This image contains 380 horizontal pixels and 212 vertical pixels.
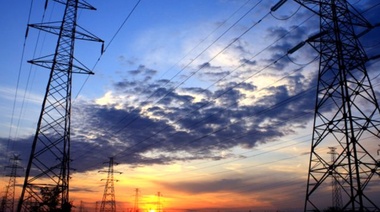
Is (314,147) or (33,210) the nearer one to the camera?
(314,147)

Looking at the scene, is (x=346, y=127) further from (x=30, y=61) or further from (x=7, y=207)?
(x=7, y=207)

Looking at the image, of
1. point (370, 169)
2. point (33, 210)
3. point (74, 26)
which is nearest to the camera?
point (370, 169)

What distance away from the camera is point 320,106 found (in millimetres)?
20516

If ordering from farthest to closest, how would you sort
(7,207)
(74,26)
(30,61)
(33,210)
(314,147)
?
(7,207), (74,26), (30,61), (33,210), (314,147)

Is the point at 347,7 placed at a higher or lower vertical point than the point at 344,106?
higher

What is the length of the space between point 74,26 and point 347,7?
61.0 feet

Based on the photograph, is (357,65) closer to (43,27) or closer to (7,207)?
(43,27)

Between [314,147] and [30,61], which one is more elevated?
[30,61]

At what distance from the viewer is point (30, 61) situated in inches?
898

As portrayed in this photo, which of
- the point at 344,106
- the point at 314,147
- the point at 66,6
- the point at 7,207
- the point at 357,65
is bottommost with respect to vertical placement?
the point at 7,207

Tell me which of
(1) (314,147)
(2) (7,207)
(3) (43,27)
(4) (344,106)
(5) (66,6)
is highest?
(5) (66,6)

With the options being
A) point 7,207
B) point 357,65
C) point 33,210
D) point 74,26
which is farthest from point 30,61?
point 7,207

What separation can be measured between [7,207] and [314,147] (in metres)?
77.2

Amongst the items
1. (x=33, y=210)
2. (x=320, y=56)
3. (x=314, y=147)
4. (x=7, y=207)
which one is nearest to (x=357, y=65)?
(x=320, y=56)
